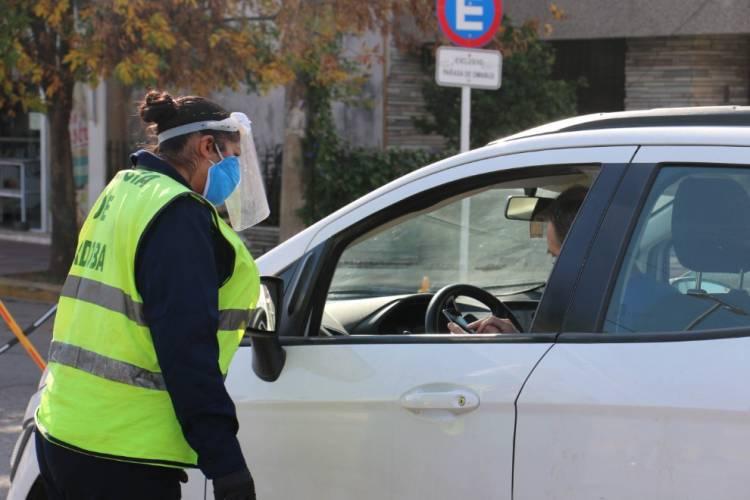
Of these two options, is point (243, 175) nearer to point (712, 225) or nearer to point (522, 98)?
point (712, 225)

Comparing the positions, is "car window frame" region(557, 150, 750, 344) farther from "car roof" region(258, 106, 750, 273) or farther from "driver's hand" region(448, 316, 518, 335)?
"driver's hand" region(448, 316, 518, 335)

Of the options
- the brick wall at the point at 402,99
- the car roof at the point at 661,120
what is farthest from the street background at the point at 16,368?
the brick wall at the point at 402,99

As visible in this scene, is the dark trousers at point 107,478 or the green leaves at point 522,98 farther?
the green leaves at point 522,98

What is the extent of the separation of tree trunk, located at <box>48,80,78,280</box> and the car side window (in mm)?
10388

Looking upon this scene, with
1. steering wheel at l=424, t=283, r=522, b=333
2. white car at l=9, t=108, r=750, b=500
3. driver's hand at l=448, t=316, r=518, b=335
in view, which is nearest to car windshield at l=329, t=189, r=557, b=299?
steering wheel at l=424, t=283, r=522, b=333

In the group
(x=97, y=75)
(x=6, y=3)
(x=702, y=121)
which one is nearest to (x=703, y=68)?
(x=97, y=75)

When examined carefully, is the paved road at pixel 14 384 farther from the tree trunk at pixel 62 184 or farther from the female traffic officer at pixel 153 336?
the female traffic officer at pixel 153 336

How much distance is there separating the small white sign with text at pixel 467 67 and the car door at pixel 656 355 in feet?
18.5

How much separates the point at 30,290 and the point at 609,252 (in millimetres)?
10638

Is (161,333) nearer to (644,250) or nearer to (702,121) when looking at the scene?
(644,250)

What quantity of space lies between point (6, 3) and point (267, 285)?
8.81 m

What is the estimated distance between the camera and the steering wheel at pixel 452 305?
3.71m

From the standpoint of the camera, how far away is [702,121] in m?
2.80

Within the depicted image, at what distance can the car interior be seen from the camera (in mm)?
3588
